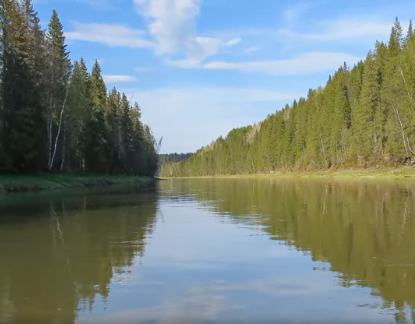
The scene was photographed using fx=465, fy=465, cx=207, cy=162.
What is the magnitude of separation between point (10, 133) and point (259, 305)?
3481 centimetres

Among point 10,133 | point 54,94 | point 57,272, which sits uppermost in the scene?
point 54,94

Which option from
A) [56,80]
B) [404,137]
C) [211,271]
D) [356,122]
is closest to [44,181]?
[56,80]

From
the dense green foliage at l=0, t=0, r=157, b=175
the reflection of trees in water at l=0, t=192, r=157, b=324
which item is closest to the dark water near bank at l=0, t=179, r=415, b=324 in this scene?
the reflection of trees in water at l=0, t=192, r=157, b=324

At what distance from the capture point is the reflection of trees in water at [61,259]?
6.82m

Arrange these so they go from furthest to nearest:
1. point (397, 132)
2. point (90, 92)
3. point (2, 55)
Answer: point (90, 92), point (397, 132), point (2, 55)

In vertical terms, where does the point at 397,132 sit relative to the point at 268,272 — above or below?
above

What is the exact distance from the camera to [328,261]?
31.4 ft

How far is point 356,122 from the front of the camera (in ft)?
266

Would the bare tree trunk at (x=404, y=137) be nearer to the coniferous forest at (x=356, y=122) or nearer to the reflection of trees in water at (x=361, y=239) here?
the coniferous forest at (x=356, y=122)

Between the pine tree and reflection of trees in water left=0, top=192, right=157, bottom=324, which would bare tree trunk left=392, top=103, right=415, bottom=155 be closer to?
the pine tree

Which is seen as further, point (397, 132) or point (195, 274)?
point (397, 132)

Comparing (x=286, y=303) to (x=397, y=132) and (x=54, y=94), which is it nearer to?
(x=54, y=94)

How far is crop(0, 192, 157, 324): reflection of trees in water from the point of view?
6824 millimetres

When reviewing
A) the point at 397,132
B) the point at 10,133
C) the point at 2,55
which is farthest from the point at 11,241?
the point at 397,132
